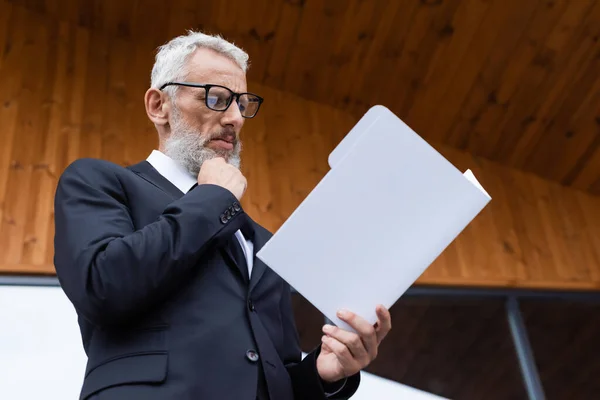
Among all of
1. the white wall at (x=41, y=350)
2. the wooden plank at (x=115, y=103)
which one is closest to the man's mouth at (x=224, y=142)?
the white wall at (x=41, y=350)

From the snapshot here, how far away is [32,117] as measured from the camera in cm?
333

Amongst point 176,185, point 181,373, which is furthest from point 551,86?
point 181,373

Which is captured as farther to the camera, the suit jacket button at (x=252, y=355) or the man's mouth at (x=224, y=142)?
the man's mouth at (x=224, y=142)

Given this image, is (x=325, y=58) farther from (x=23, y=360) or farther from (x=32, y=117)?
(x=23, y=360)

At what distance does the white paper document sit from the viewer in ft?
3.48

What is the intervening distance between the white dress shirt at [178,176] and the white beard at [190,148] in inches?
0.5

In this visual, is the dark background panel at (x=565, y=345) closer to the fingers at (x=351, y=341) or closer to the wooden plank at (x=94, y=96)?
the wooden plank at (x=94, y=96)

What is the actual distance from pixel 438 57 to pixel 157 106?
2396 mm

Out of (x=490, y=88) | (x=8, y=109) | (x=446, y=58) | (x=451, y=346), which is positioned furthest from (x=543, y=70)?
(x=8, y=109)

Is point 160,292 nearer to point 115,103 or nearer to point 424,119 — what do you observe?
point 115,103

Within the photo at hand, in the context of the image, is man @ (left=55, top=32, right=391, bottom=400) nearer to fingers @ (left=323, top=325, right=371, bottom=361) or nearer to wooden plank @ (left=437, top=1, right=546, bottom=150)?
fingers @ (left=323, top=325, right=371, bottom=361)

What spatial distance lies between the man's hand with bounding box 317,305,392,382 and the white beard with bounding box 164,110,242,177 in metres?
0.38

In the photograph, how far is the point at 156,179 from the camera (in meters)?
1.24

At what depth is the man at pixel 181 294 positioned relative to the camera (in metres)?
0.97
